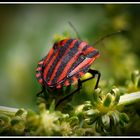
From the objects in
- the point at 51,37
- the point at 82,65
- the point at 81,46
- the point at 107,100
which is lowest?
the point at 107,100

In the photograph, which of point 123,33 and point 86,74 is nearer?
point 86,74

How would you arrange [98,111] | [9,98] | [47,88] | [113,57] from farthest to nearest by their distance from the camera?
1. [113,57]
2. [9,98]
3. [47,88]
4. [98,111]

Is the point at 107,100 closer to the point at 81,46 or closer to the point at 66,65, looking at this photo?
the point at 66,65

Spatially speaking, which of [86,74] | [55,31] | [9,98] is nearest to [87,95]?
[86,74]

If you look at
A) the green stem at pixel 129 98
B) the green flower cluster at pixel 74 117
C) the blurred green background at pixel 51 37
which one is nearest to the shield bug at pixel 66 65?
the green flower cluster at pixel 74 117

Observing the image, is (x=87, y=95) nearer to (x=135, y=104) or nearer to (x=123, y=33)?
(x=135, y=104)

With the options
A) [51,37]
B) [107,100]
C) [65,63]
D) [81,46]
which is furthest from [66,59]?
[51,37]

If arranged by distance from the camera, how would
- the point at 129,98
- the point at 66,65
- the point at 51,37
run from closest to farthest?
1. the point at 129,98
2. the point at 66,65
3. the point at 51,37

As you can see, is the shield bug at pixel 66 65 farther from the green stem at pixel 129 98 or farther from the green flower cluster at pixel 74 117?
the green stem at pixel 129 98
